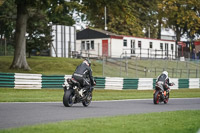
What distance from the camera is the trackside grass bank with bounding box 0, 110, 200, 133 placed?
315 inches

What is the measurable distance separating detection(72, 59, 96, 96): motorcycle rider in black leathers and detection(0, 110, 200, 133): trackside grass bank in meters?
3.28

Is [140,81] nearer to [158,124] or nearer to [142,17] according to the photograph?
[158,124]

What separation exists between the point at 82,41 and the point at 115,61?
10404mm

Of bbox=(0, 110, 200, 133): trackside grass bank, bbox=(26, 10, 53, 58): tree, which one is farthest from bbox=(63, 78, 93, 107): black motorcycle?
bbox=(26, 10, 53, 58): tree

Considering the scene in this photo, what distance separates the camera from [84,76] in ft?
44.3

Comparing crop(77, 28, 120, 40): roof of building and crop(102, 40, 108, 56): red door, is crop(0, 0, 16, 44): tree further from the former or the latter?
crop(102, 40, 108, 56): red door

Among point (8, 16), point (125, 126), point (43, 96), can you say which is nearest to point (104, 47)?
point (8, 16)

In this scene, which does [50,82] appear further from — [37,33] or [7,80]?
[37,33]

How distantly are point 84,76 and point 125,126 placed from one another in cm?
502

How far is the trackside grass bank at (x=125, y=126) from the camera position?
801 cm

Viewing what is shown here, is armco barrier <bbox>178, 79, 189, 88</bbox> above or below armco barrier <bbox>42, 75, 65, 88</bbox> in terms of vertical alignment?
below

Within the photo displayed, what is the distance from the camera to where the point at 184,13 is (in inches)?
1977

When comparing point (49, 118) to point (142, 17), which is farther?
point (142, 17)

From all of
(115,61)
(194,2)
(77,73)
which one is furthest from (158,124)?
(194,2)
